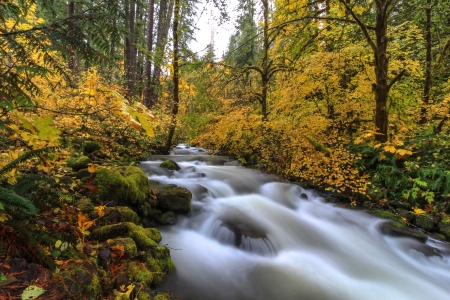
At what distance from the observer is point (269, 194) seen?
7758mm

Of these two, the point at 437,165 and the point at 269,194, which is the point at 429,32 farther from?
the point at 269,194

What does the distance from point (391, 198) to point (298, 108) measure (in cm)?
383

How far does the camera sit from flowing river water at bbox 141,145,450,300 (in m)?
3.93

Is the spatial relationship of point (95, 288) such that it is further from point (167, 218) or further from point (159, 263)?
point (167, 218)

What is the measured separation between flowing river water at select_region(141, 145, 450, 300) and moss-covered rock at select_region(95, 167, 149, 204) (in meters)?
0.95

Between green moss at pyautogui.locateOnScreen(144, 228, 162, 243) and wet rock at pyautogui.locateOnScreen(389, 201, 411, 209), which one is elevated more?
green moss at pyautogui.locateOnScreen(144, 228, 162, 243)

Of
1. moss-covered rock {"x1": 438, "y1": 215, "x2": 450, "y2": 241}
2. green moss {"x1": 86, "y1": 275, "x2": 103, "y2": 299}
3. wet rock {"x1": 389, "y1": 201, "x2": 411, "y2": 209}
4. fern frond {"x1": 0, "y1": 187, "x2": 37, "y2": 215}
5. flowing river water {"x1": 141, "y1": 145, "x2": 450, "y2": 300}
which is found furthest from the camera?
wet rock {"x1": 389, "y1": 201, "x2": 411, "y2": 209}

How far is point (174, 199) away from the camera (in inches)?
211

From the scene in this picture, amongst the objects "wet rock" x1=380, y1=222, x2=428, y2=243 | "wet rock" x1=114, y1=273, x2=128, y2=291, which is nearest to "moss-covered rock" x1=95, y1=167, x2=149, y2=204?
"wet rock" x1=114, y1=273, x2=128, y2=291

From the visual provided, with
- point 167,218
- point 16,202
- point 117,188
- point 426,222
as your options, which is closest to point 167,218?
point 167,218

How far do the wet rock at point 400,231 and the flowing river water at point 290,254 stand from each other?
0.40 ft

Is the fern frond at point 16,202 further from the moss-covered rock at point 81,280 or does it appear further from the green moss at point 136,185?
the green moss at point 136,185

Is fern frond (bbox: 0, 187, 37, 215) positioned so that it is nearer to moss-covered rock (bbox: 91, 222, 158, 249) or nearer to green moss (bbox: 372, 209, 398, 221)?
moss-covered rock (bbox: 91, 222, 158, 249)

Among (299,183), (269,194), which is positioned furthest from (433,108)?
(269,194)
